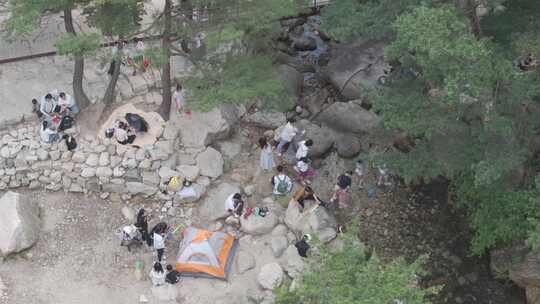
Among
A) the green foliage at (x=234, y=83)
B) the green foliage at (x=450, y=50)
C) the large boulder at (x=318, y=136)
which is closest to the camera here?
the green foliage at (x=450, y=50)

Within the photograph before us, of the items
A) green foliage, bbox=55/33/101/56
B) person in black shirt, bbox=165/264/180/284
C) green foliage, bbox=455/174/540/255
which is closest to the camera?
green foliage, bbox=55/33/101/56

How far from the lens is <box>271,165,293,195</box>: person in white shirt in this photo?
49.5 feet

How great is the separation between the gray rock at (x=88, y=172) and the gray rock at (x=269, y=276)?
4829 mm

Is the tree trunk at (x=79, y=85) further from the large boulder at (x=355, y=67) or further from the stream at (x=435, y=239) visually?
the stream at (x=435, y=239)

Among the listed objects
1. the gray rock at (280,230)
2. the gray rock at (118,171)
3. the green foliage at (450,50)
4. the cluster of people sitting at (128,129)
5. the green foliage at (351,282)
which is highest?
the green foliage at (450,50)

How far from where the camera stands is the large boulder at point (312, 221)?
567 inches

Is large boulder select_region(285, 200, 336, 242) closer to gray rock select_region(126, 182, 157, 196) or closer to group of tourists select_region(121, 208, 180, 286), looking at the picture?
group of tourists select_region(121, 208, 180, 286)

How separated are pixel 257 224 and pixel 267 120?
356cm

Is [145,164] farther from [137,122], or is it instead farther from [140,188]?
[137,122]

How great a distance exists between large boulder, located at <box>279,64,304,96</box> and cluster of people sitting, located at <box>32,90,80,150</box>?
5.92 meters

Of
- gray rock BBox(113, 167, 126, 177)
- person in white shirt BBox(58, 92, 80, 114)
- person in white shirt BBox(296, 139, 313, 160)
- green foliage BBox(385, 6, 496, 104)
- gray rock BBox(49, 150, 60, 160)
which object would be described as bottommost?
gray rock BBox(113, 167, 126, 177)

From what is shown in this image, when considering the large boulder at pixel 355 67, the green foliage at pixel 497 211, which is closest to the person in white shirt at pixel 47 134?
the large boulder at pixel 355 67

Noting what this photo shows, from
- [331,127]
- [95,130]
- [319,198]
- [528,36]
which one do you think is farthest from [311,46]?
[528,36]

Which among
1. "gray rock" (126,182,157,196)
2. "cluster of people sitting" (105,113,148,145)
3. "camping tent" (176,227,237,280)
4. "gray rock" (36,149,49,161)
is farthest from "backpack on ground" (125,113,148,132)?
"camping tent" (176,227,237,280)
